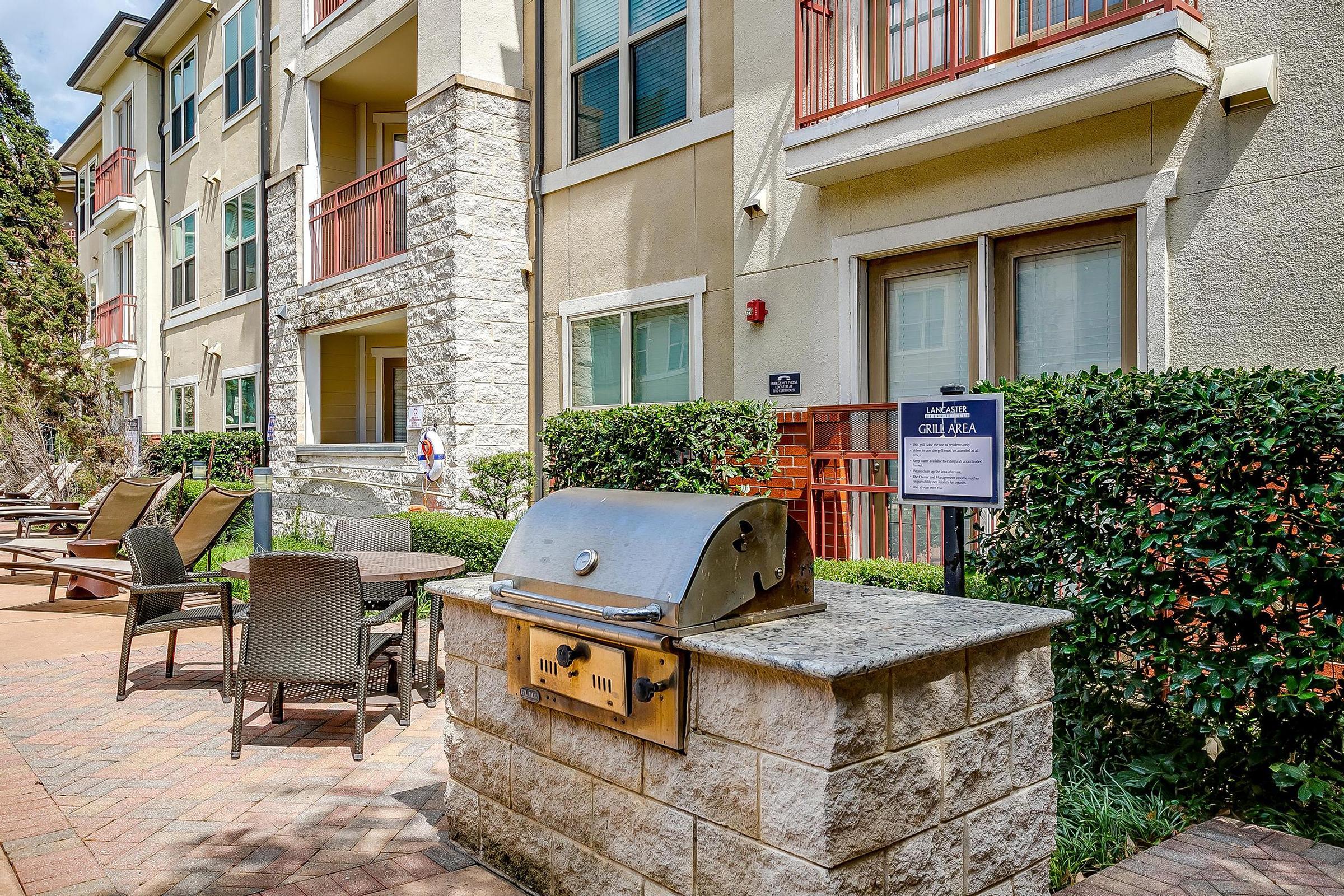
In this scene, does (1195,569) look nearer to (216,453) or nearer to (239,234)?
(216,453)

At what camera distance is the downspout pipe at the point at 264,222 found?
15398mm

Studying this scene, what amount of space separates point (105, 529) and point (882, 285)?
8690 millimetres

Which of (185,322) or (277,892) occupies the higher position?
(185,322)

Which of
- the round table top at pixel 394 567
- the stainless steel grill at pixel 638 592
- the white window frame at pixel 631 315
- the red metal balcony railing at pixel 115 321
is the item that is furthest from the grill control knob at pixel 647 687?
the red metal balcony railing at pixel 115 321

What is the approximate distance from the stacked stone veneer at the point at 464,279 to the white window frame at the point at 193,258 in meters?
8.21

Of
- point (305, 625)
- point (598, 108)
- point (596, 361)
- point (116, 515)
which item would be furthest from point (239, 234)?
point (305, 625)

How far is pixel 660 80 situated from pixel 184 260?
13974mm

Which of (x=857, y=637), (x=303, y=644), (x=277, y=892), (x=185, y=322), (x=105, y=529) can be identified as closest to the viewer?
(x=857, y=637)

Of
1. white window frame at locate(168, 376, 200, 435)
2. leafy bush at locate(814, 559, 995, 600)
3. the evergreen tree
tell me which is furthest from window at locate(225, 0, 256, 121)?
leafy bush at locate(814, 559, 995, 600)

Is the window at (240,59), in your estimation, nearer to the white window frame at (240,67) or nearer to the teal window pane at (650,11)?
the white window frame at (240,67)

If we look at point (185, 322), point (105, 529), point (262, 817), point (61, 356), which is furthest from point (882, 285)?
point (61, 356)

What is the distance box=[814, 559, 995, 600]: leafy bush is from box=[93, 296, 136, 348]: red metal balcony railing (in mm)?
21650

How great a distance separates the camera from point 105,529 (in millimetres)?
10539

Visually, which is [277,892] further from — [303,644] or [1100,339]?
[1100,339]
